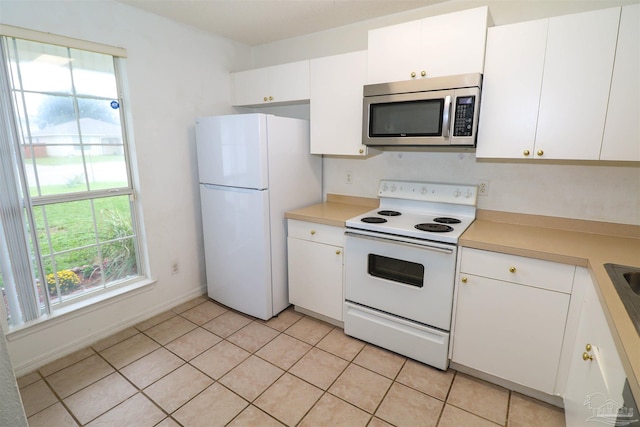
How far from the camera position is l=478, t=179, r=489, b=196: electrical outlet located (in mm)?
2262

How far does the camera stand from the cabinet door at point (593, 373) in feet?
3.23

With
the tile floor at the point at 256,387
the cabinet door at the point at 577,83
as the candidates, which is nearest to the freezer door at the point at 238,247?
the tile floor at the point at 256,387

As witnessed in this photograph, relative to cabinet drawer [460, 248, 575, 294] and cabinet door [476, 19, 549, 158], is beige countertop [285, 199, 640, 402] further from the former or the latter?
cabinet door [476, 19, 549, 158]

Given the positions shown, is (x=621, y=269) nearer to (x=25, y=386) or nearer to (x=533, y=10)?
(x=533, y=10)

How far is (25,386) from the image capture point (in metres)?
1.91

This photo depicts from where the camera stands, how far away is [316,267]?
2.48 meters

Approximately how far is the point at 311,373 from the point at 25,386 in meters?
1.69

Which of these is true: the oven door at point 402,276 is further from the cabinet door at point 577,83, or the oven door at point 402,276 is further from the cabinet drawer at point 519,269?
the cabinet door at point 577,83

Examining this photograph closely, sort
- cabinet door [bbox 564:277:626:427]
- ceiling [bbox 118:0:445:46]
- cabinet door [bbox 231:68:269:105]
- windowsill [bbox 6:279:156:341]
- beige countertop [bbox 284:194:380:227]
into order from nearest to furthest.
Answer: cabinet door [bbox 564:277:626:427] < windowsill [bbox 6:279:156:341] < ceiling [bbox 118:0:445:46] < beige countertop [bbox 284:194:380:227] < cabinet door [bbox 231:68:269:105]

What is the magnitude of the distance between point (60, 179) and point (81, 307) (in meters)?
0.88

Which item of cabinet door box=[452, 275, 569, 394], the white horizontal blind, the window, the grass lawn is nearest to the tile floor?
cabinet door box=[452, 275, 569, 394]

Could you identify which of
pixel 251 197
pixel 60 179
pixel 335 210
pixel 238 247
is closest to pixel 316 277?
pixel 335 210

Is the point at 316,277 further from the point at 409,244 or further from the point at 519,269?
the point at 519,269

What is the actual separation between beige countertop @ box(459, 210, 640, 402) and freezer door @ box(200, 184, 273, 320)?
1.41 metres
